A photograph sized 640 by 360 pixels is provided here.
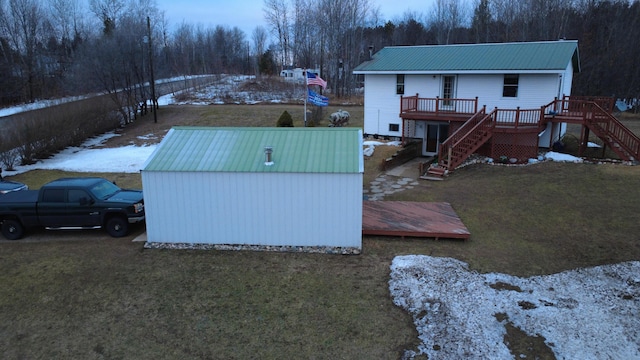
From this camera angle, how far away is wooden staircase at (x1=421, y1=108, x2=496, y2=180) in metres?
18.1

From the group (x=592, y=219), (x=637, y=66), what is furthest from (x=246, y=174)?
(x=637, y=66)

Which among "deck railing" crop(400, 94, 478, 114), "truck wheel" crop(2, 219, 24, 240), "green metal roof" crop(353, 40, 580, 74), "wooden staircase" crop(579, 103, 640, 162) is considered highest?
"green metal roof" crop(353, 40, 580, 74)

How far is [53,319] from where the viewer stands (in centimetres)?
786

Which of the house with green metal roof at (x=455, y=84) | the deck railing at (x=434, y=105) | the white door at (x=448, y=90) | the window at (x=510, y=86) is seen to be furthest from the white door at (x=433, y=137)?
the window at (x=510, y=86)

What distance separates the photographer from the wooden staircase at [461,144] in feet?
59.3

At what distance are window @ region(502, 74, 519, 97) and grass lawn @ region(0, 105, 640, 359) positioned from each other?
26.5 feet

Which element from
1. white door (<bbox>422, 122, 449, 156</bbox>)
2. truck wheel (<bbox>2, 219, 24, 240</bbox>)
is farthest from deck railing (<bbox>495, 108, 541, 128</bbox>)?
truck wheel (<bbox>2, 219, 24, 240</bbox>)

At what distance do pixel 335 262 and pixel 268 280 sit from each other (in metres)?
1.73

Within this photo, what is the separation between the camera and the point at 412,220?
1212 cm

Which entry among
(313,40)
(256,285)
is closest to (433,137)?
(256,285)

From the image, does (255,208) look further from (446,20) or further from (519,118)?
(446,20)

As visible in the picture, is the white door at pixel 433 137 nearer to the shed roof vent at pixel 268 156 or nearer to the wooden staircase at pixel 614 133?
the wooden staircase at pixel 614 133

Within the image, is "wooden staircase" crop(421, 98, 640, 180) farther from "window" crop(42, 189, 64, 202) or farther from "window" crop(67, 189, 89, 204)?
"window" crop(42, 189, 64, 202)

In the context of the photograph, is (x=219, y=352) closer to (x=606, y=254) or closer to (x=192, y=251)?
(x=192, y=251)
